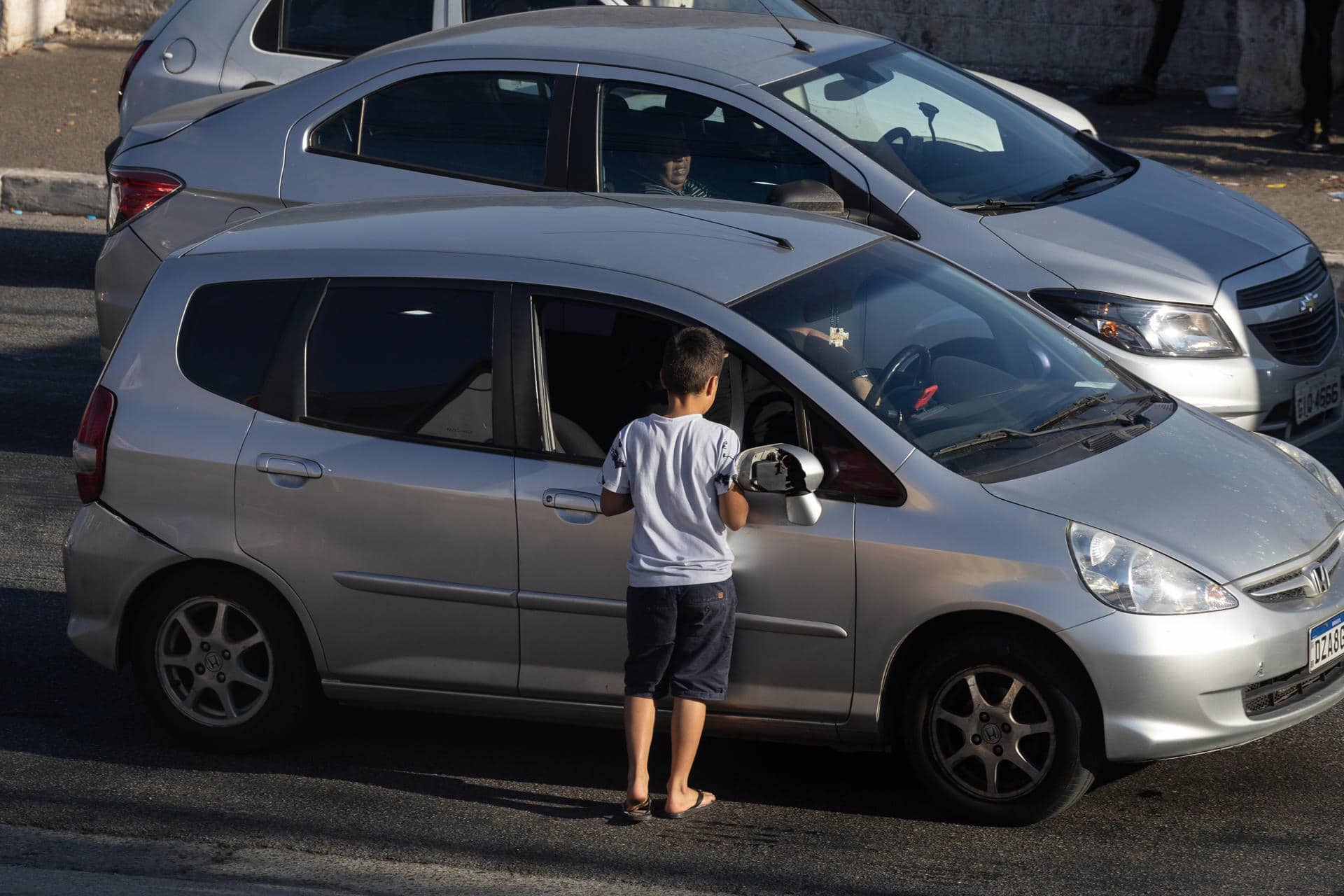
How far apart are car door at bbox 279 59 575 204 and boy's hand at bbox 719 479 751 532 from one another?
9.83 ft

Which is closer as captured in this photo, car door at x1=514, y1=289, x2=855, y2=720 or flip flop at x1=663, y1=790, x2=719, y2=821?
car door at x1=514, y1=289, x2=855, y2=720

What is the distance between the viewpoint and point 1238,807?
4.74 metres

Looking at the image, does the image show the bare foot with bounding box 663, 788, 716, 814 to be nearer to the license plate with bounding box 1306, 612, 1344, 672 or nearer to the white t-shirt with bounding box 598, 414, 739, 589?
the white t-shirt with bounding box 598, 414, 739, 589

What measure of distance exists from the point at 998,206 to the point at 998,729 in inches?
115

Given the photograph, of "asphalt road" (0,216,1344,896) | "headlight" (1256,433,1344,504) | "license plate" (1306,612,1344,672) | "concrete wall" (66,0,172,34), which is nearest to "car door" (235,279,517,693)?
"asphalt road" (0,216,1344,896)

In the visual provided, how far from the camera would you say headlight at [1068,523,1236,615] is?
4395mm

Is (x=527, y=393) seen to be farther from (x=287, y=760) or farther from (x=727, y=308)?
(x=287, y=760)

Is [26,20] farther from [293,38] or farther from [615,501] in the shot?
[615,501]

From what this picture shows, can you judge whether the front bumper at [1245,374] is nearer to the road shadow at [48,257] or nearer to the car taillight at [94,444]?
the car taillight at [94,444]

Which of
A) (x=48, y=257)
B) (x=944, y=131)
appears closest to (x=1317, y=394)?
(x=944, y=131)

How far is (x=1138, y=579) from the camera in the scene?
4.41 metres

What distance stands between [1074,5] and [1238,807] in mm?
12851

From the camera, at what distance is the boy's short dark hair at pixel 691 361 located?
452 cm

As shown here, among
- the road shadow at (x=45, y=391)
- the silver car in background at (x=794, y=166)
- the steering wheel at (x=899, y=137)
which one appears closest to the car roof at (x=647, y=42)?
the silver car in background at (x=794, y=166)
